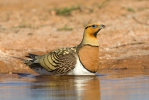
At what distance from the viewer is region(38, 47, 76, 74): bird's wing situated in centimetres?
1209

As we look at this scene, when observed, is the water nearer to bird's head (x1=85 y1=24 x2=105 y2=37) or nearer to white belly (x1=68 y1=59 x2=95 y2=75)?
white belly (x1=68 y1=59 x2=95 y2=75)

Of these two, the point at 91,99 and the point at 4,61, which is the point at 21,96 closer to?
the point at 91,99

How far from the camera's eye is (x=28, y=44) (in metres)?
15.5

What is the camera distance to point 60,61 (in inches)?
484

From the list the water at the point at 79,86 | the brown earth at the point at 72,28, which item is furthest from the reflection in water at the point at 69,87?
the brown earth at the point at 72,28

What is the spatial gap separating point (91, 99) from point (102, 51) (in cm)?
519

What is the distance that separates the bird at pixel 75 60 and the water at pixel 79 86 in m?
0.13

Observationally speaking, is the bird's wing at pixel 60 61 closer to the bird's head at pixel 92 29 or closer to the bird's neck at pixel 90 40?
the bird's neck at pixel 90 40

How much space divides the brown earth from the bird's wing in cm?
123

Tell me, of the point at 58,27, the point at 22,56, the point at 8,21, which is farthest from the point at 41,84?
the point at 8,21

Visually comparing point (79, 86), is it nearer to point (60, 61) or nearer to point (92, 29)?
point (60, 61)

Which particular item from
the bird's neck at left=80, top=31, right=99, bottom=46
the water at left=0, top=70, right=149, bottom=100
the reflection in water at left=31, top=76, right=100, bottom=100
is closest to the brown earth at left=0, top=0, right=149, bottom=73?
the water at left=0, top=70, right=149, bottom=100

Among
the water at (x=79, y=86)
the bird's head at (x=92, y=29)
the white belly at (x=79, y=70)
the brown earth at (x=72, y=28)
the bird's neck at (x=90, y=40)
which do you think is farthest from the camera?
the brown earth at (x=72, y=28)

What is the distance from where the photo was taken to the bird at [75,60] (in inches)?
474
